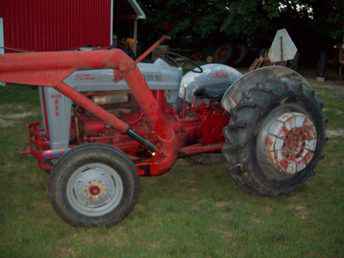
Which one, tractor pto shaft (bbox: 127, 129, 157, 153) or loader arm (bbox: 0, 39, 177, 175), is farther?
tractor pto shaft (bbox: 127, 129, 157, 153)

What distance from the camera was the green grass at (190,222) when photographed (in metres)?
3.64

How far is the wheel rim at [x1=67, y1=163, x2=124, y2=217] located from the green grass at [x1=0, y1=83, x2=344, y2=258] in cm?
17

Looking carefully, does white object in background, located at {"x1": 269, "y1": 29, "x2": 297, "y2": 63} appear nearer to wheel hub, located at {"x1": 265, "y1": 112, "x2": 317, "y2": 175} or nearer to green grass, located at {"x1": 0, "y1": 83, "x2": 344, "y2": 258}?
green grass, located at {"x1": 0, "y1": 83, "x2": 344, "y2": 258}

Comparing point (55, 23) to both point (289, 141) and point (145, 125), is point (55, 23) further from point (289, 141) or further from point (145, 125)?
point (289, 141)

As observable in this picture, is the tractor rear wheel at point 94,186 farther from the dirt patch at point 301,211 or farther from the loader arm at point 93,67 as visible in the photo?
the dirt patch at point 301,211

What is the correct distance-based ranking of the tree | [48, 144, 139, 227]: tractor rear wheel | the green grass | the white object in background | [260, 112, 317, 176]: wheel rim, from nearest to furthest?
1. the green grass
2. [48, 144, 139, 227]: tractor rear wheel
3. [260, 112, 317, 176]: wheel rim
4. the white object in background
5. the tree

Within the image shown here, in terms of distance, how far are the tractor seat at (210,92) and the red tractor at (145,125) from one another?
10 millimetres

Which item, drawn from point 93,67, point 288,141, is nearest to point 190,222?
point 288,141

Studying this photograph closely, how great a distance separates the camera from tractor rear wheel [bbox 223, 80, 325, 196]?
4.37 meters

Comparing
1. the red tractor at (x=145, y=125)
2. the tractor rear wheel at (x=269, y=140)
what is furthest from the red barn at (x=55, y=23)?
the tractor rear wheel at (x=269, y=140)

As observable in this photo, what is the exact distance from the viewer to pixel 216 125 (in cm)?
492

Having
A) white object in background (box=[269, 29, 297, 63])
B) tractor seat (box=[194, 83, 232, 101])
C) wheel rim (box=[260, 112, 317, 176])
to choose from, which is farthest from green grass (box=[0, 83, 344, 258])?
white object in background (box=[269, 29, 297, 63])

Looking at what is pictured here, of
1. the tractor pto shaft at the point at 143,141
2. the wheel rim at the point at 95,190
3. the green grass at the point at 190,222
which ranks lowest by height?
the green grass at the point at 190,222

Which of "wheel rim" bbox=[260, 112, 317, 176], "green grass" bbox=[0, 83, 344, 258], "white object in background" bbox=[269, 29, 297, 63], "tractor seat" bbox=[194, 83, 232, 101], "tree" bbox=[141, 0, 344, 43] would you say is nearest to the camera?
"green grass" bbox=[0, 83, 344, 258]
